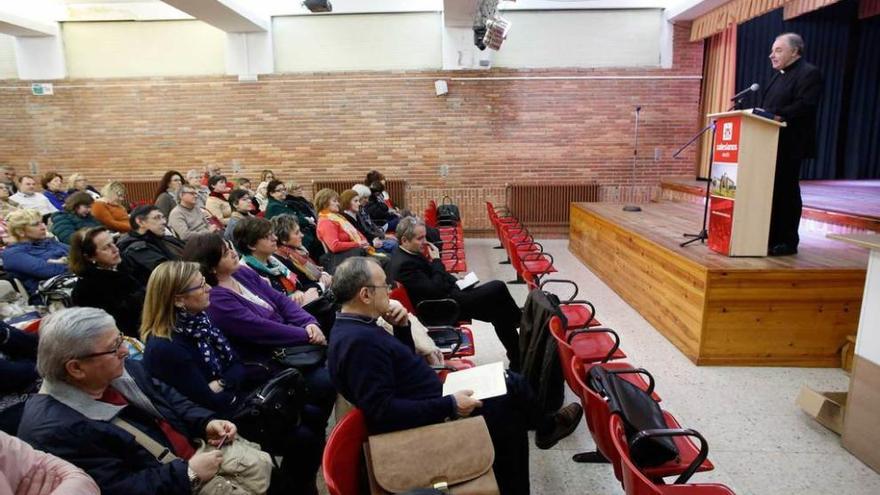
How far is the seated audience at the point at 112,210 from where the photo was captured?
5406 mm

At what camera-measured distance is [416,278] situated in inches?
137

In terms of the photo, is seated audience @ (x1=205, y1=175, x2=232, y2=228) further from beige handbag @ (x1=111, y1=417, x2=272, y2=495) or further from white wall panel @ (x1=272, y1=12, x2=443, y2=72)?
beige handbag @ (x1=111, y1=417, x2=272, y2=495)

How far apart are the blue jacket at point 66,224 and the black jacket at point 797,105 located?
19.4 ft

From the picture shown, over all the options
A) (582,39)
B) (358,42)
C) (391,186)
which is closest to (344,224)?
(391,186)

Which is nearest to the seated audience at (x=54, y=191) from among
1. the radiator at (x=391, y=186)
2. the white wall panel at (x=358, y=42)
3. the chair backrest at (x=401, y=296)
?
the radiator at (x=391, y=186)

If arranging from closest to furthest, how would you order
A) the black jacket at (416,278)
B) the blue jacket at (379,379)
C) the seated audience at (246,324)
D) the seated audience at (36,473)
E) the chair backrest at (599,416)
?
the seated audience at (36,473) < the blue jacket at (379,379) < the chair backrest at (599,416) < the seated audience at (246,324) < the black jacket at (416,278)

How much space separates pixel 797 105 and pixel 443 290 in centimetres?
290

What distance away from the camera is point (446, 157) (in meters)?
9.09

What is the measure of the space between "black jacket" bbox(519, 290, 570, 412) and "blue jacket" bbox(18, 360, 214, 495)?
170 centimetres

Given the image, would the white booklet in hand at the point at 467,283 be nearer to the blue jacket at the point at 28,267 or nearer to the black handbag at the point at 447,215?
the blue jacket at the point at 28,267

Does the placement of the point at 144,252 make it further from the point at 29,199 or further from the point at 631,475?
the point at 29,199

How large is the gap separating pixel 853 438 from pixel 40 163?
1149 centimetres

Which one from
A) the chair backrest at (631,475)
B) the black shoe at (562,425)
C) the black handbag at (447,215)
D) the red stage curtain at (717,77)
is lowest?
the black shoe at (562,425)

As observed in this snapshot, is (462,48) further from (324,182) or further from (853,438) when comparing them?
(853,438)
